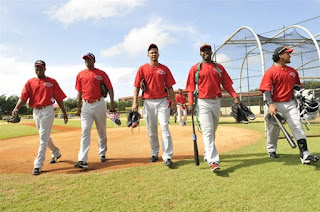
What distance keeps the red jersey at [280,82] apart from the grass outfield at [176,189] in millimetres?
1207

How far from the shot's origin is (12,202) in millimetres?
3033

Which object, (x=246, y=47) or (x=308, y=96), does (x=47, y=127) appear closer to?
(x=308, y=96)

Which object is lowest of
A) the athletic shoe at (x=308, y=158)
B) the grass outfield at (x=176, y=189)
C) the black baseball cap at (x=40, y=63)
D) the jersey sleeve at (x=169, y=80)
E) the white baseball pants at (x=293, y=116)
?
the grass outfield at (x=176, y=189)

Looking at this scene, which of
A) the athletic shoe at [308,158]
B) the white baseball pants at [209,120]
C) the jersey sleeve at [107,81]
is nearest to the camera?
the athletic shoe at [308,158]

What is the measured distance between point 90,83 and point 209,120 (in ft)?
8.24

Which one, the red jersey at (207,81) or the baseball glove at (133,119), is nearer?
the red jersey at (207,81)

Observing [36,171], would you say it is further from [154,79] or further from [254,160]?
[254,160]

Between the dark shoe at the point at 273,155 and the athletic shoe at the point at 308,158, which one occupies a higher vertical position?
the athletic shoe at the point at 308,158

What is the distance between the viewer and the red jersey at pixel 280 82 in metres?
4.39

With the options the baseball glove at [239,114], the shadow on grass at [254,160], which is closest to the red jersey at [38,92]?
the shadow on grass at [254,160]

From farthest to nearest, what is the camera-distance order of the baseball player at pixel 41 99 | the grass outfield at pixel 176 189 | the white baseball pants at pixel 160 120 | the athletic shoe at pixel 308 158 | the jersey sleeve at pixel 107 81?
1. the jersey sleeve at pixel 107 81
2. the baseball player at pixel 41 99
3. the white baseball pants at pixel 160 120
4. the athletic shoe at pixel 308 158
5. the grass outfield at pixel 176 189

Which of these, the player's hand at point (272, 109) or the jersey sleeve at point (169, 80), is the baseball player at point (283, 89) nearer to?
the player's hand at point (272, 109)

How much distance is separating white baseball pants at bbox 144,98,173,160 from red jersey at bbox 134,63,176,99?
13 centimetres

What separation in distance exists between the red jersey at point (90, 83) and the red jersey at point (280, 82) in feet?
10.7
